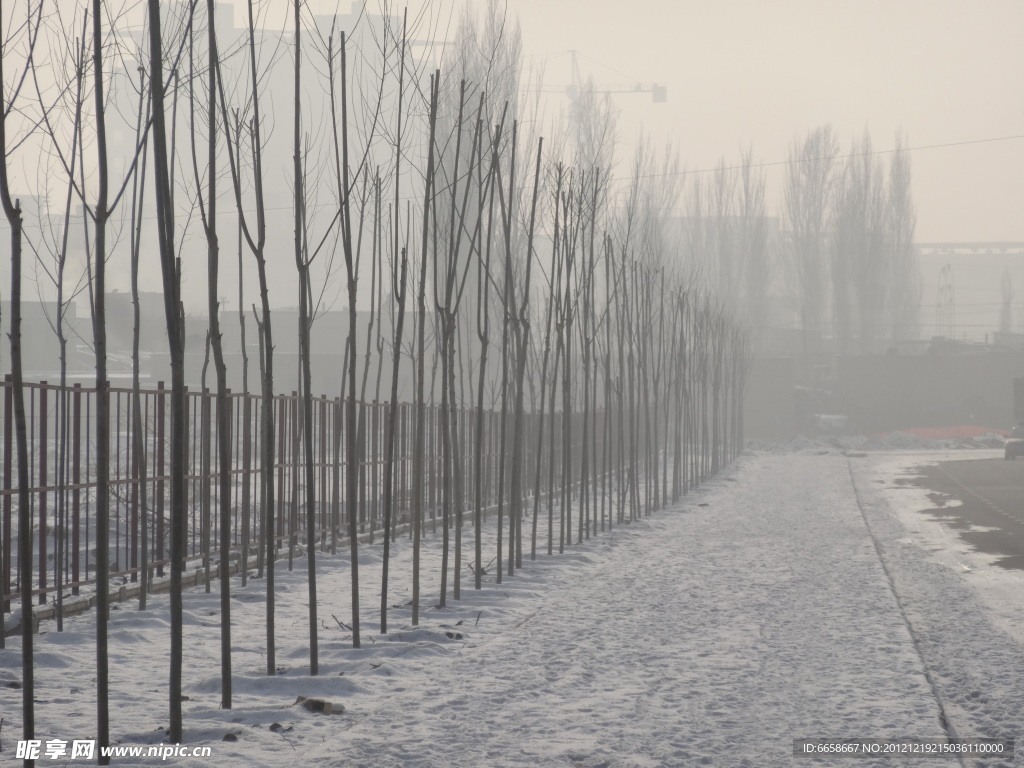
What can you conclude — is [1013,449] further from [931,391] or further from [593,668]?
[593,668]

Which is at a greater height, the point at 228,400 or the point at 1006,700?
the point at 228,400

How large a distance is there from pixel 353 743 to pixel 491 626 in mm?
2295

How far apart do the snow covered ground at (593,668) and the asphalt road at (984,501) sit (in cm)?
163

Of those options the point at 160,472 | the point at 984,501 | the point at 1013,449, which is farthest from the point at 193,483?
the point at 1013,449

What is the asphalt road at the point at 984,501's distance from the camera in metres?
10.2

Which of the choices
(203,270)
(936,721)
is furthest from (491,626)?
(203,270)

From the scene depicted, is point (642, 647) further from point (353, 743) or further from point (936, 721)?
point (353, 743)

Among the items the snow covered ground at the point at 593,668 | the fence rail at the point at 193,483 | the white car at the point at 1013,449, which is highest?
the fence rail at the point at 193,483

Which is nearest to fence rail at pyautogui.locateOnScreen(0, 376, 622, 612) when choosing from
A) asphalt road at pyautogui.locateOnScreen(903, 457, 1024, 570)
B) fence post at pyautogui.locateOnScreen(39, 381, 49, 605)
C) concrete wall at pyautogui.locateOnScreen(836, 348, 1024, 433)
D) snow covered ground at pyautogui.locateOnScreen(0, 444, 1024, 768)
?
fence post at pyautogui.locateOnScreen(39, 381, 49, 605)

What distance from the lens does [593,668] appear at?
488cm

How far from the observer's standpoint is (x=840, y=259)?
49.2 metres

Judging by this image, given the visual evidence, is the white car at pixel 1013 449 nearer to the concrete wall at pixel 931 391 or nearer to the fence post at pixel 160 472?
the concrete wall at pixel 931 391

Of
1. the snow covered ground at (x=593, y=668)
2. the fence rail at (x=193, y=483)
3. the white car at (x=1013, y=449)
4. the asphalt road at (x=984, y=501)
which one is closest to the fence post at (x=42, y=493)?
the fence rail at (x=193, y=483)

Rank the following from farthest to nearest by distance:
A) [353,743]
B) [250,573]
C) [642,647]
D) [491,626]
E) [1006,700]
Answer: [250,573] → [491,626] → [642,647] → [1006,700] → [353,743]
